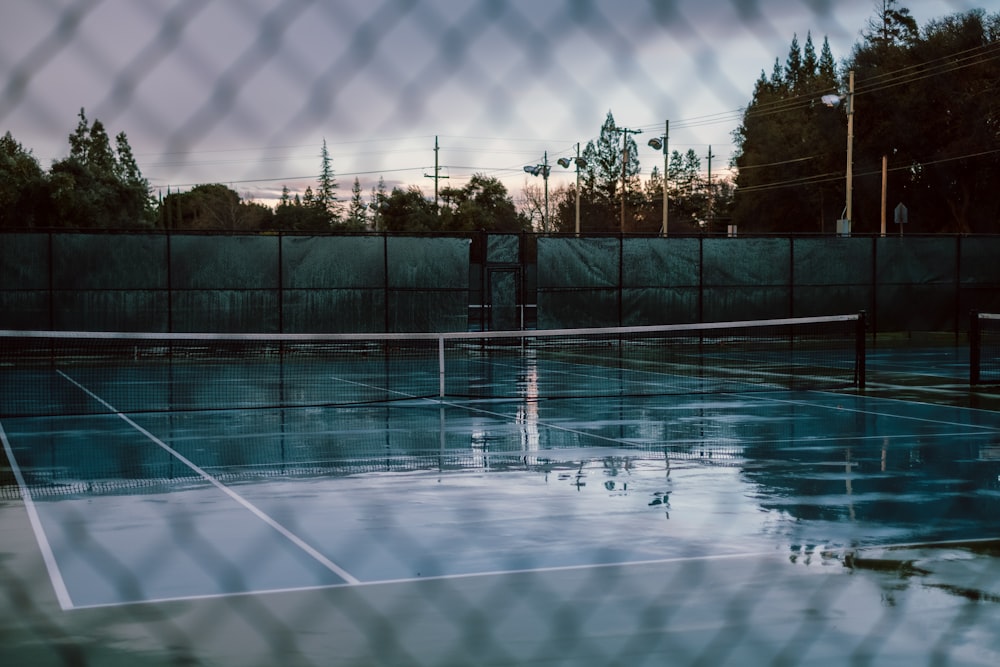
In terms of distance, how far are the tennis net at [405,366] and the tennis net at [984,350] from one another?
1.64 meters

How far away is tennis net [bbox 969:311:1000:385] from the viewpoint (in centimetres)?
1908

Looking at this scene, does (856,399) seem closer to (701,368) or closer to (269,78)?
(701,368)

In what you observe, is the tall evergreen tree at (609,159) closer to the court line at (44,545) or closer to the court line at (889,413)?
the court line at (44,545)

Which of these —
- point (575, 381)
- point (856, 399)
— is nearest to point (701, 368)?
point (575, 381)

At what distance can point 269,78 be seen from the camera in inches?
90.2

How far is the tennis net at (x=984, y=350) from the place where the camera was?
19078 mm

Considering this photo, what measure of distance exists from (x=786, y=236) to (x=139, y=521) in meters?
24.7

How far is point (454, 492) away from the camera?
31.4ft

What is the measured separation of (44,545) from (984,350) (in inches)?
1000

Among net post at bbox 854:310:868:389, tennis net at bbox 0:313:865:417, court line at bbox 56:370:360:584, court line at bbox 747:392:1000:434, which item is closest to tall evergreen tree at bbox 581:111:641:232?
court line at bbox 56:370:360:584

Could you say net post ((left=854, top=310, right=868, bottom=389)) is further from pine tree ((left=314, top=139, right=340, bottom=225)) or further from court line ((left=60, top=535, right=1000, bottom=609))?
pine tree ((left=314, top=139, right=340, bottom=225))

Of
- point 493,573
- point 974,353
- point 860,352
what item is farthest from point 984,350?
point 493,573

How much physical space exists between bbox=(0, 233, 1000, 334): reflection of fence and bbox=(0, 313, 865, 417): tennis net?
751mm

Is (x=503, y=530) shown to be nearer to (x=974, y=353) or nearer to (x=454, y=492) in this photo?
(x=454, y=492)
